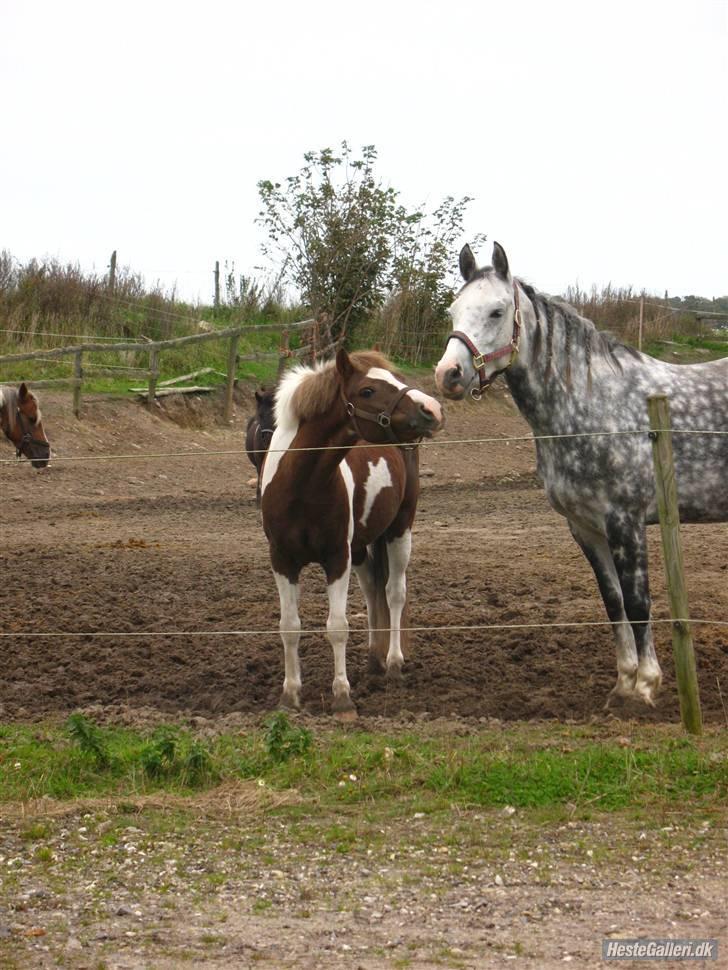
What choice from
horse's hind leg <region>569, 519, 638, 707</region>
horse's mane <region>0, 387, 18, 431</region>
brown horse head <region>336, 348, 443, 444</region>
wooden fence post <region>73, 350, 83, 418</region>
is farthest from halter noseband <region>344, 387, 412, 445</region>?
wooden fence post <region>73, 350, 83, 418</region>

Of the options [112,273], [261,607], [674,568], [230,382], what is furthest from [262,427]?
[112,273]

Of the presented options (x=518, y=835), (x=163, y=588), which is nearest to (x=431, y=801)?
(x=518, y=835)

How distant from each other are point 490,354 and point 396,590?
2.09 meters

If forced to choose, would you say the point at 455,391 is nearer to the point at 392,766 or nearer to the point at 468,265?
the point at 468,265

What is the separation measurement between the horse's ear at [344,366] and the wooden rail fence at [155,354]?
44.4 feet

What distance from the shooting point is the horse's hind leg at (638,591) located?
6.16 meters

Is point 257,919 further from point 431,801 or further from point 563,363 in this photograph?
point 563,363

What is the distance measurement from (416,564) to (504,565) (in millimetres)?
777

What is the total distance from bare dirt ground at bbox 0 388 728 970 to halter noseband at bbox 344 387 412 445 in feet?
5.03

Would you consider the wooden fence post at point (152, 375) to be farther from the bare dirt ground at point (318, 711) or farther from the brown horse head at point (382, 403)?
the brown horse head at point (382, 403)

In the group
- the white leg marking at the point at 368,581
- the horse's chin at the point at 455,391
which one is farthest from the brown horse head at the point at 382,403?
the white leg marking at the point at 368,581

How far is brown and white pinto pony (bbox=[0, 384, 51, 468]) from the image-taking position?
44.9 feet

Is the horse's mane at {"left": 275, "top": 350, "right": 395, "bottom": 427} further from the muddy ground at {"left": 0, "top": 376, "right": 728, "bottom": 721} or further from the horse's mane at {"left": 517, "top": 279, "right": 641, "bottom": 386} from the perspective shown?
the horse's mane at {"left": 517, "top": 279, "right": 641, "bottom": 386}

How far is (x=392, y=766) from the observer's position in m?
5.25
